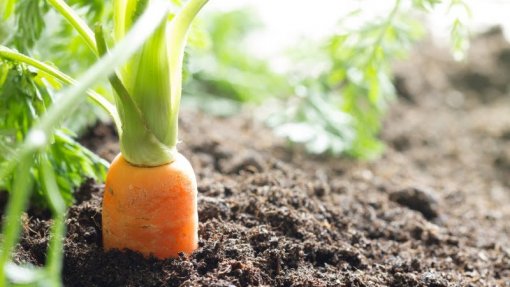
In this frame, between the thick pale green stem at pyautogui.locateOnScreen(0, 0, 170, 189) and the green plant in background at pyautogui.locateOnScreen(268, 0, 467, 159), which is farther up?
the thick pale green stem at pyautogui.locateOnScreen(0, 0, 170, 189)

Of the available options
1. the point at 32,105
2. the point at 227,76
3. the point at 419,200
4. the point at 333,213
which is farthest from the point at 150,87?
the point at 227,76

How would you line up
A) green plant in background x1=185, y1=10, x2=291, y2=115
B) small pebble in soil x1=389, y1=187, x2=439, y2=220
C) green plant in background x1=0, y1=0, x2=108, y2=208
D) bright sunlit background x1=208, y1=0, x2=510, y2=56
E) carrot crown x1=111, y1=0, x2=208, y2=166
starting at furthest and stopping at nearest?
bright sunlit background x1=208, y1=0, x2=510, y2=56, green plant in background x1=185, y1=10, x2=291, y2=115, small pebble in soil x1=389, y1=187, x2=439, y2=220, green plant in background x1=0, y1=0, x2=108, y2=208, carrot crown x1=111, y1=0, x2=208, y2=166

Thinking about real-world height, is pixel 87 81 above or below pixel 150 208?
above

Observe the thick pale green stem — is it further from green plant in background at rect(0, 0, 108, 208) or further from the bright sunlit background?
the bright sunlit background

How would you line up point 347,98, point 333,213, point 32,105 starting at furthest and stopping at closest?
point 347,98 → point 333,213 → point 32,105

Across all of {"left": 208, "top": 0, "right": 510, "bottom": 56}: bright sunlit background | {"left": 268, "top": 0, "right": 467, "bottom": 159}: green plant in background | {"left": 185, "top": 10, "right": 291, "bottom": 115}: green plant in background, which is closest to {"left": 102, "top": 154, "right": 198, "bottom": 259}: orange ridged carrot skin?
{"left": 268, "top": 0, "right": 467, "bottom": 159}: green plant in background

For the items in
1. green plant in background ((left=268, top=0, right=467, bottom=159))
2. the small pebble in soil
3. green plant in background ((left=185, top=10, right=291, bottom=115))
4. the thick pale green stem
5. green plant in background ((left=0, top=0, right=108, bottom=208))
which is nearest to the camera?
the thick pale green stem

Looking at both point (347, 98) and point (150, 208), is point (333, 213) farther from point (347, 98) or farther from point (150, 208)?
point (347, 98)

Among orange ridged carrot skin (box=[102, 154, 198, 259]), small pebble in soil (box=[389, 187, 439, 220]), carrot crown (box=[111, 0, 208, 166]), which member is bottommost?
small pebble in soil (box=[389, 187, 439, 220])
